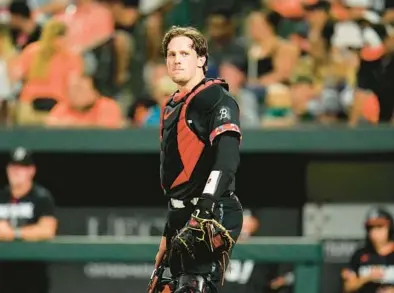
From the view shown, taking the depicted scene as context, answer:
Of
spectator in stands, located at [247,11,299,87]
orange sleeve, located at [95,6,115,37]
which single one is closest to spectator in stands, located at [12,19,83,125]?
orange sleeve, located at [95,6,115,37]

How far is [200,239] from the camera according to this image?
13.0 ft

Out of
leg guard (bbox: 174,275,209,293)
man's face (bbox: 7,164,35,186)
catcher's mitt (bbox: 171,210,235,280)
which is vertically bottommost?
leg guard (bbox: 174,275,209,293)

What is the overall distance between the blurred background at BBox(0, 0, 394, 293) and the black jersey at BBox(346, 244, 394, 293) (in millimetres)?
227

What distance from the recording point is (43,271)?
6.25 m

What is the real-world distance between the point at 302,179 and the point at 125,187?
4.55 ft

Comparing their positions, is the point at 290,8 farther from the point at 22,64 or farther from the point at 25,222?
the point at 25,222

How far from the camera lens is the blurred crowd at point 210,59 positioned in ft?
25.4

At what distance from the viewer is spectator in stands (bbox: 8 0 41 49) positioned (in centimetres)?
848

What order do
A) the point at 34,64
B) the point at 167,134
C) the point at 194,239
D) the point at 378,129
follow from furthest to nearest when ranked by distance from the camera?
1. the point at 34,64
2. the point at 378,129
3. the point at 167,134
4. the point at 194,239

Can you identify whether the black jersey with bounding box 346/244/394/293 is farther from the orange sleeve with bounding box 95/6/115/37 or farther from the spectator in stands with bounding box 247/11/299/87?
the orange sleeve with bounding box 95/6/115/37

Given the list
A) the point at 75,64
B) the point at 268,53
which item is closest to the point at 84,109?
the point at 75,64

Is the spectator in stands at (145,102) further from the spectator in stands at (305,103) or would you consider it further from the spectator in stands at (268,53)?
the spectator in stands at (305,103)

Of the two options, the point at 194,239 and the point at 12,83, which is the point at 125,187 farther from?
the point at 194,239

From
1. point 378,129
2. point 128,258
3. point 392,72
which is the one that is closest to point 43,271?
point 128,258
